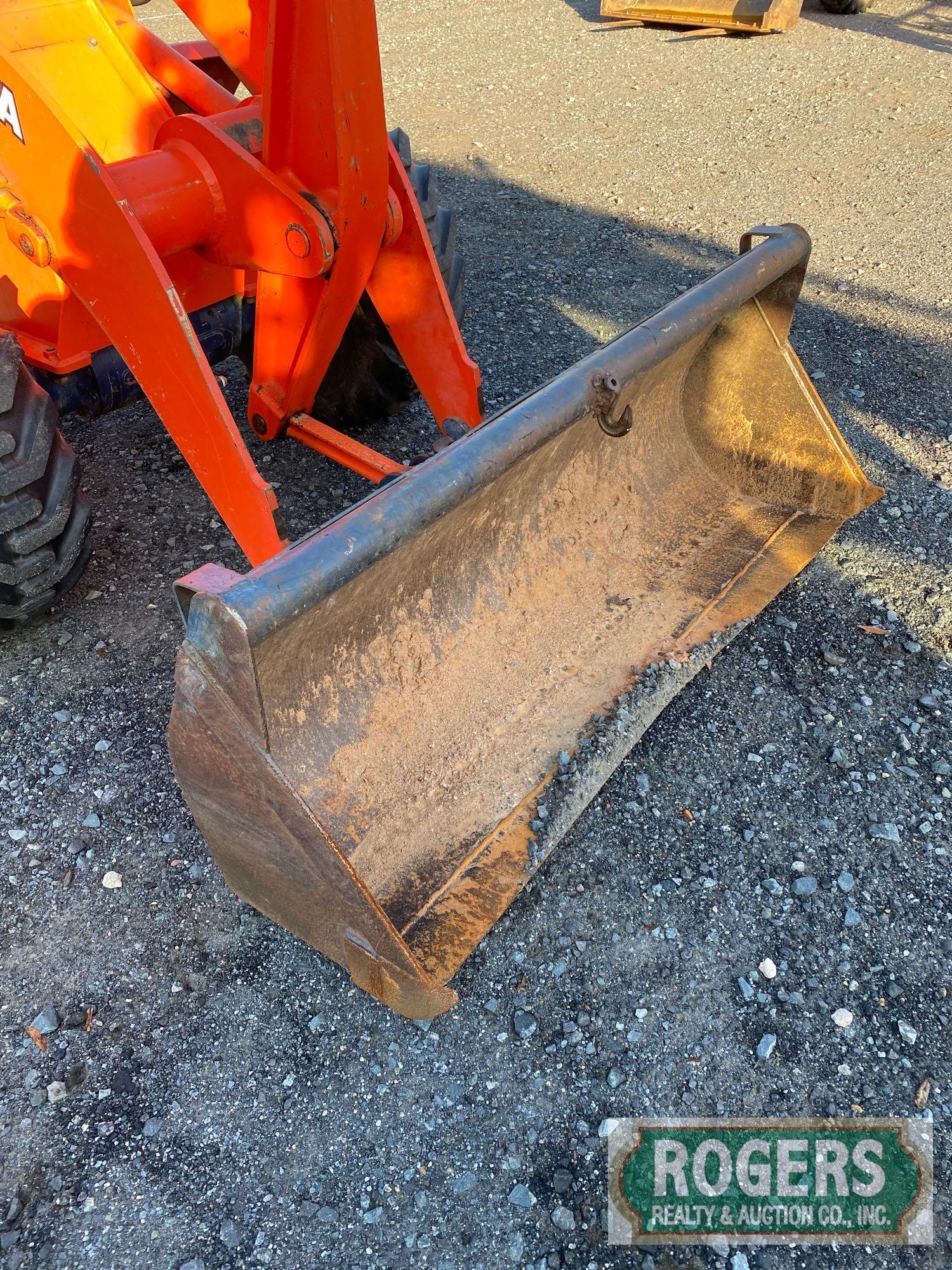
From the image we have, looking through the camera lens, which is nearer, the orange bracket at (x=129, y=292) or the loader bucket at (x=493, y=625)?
the loader bucket at (x=493, y=625)

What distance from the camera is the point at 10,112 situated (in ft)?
8.04

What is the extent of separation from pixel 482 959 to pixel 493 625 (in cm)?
84

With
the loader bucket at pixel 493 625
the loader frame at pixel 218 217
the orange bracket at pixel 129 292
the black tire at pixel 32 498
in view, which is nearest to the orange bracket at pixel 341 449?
the loader frame at pixel 218 217

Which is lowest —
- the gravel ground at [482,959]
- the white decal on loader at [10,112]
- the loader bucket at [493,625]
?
the gravel ground at [482,959]

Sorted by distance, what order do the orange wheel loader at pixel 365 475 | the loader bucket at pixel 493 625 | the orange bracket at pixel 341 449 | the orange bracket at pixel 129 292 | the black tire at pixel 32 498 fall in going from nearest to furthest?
the loader bucket at pixel 493 625 → the orange wheel loader at pixel 365 475 → the orange bracket at pixel 129 292 → the black tire at pixel 32 498 → the orange bracket at pixel 341 449

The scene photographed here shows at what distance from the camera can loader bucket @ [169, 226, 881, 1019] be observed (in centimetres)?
182

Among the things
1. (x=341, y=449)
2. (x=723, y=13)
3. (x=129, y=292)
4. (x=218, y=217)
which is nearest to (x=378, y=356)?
(x=341, y=449)

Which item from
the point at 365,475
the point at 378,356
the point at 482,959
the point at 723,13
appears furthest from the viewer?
the point at 723,13

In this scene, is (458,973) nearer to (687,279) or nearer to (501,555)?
(501,555)

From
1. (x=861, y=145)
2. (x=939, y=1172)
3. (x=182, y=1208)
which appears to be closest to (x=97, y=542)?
(x=182, y=1208)

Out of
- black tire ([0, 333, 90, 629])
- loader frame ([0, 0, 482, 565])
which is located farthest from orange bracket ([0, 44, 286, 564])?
black tire ([0, 333, 90, 629])

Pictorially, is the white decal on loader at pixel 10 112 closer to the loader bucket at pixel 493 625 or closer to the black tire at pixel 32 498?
the black tire at pixel 32 498

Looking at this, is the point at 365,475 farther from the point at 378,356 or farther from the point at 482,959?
the point at 482,959

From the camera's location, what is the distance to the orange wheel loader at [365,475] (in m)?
1.93
